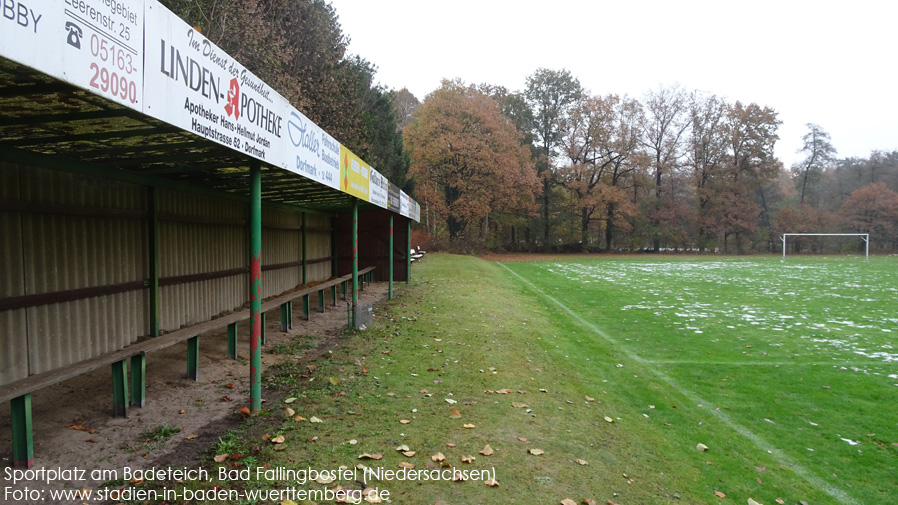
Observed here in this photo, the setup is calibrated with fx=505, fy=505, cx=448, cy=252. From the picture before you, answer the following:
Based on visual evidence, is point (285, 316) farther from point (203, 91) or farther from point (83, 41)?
point (83, 41)

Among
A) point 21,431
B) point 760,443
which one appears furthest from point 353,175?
point 760,443

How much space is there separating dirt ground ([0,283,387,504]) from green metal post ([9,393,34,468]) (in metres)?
0.07

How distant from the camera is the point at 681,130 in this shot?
54031mm

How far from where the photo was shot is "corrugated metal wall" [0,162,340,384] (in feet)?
15.2

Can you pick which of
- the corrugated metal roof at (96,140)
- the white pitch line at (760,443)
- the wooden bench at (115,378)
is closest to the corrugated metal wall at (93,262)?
the corrugated metal roof at (96,140)

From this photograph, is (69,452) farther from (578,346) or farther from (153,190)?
(578,346)

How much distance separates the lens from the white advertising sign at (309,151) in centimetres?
512

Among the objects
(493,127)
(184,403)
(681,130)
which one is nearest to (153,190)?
(184,403)

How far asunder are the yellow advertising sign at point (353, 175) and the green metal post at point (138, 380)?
3469 millimetres

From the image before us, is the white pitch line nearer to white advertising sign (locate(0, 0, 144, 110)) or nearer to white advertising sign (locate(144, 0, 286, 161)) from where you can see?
white advertising sign (locate(144, 0, 286, 161))

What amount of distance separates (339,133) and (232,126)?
58.8ft

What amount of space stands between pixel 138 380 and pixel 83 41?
331 centimetres

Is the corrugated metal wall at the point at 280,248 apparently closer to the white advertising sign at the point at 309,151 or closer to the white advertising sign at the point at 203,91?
the white advertising sign at the point at 309,151

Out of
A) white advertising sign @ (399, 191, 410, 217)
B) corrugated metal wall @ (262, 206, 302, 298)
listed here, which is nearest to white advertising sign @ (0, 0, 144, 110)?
corrugated metal wall @ (262, 206, 302, 298)
